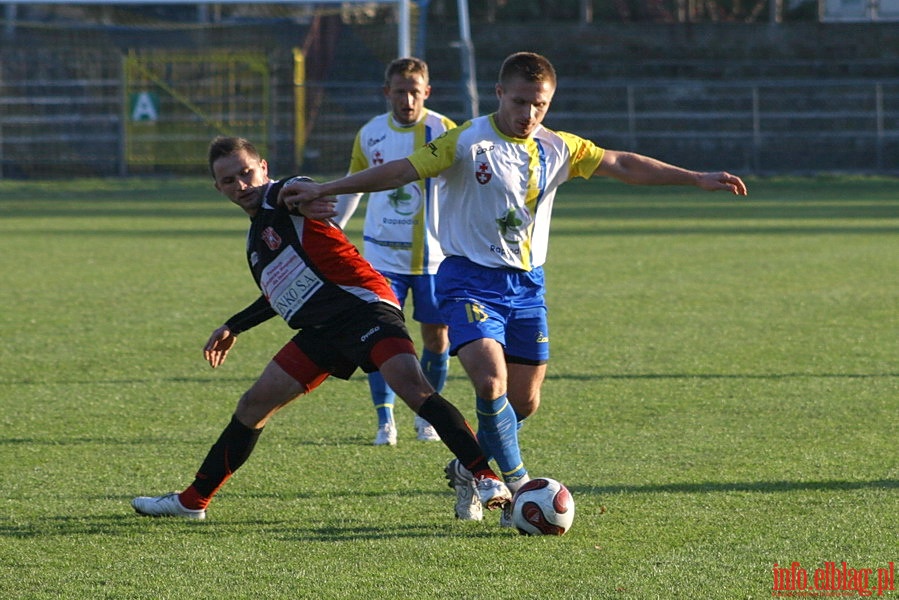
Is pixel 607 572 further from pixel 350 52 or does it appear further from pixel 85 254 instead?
pixel 350 52

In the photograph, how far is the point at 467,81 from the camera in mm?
24250

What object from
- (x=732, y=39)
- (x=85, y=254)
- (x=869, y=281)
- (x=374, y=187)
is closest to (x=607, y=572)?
(x=374, y=187)

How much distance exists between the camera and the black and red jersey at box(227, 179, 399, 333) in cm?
505

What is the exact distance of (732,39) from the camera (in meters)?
28.9

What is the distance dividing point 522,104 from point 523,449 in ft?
6.22

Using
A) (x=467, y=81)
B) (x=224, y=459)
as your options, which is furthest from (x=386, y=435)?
(x=467, y=81)

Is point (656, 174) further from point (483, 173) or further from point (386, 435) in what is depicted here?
point (386, 435)

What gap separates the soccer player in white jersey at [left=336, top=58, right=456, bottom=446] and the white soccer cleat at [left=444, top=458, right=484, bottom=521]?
1.66m

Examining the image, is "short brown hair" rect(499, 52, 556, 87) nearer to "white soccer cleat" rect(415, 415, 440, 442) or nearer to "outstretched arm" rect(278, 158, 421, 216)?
"outstretched arm" rect(278, 158, 421, 216)

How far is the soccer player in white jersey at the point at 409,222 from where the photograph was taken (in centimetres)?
686

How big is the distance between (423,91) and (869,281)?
732cm

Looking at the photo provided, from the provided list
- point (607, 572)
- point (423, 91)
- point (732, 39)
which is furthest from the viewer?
point (732, 39)

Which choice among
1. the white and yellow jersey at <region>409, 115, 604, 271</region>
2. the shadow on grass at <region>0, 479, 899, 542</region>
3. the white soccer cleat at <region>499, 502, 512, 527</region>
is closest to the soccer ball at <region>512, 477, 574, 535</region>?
the white soccer cleat at <region>499, 502, 512, 527</region>

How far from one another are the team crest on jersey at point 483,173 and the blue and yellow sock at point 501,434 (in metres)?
0.85
